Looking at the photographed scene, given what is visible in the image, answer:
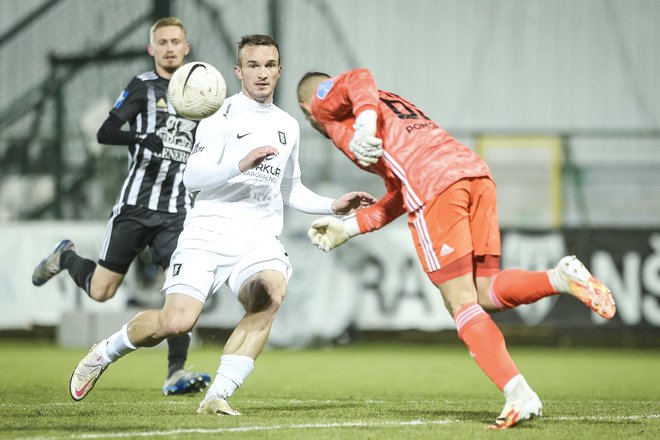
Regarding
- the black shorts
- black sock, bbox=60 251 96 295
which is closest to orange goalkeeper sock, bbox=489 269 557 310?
the black shorts

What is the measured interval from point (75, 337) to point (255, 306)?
7353mm

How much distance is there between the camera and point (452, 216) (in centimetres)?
546

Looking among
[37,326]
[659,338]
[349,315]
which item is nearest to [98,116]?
[37,326]

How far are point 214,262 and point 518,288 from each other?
1771mm

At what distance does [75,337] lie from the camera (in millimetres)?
12750

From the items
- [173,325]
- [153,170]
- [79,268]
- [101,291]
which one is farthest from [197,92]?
[79,268]

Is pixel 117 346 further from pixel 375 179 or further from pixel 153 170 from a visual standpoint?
pixel 375 179

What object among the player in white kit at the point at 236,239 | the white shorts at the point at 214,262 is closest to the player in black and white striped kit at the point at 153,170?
the player in white kit at the point at 236,239

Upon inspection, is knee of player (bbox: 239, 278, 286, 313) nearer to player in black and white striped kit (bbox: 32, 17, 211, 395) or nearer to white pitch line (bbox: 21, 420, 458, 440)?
white pitch line (bbox: 21, 420, 458, 440)

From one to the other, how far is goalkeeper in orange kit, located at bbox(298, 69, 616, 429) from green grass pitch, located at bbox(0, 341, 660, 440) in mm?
479

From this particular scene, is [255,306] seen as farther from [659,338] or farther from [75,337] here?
[659,338]

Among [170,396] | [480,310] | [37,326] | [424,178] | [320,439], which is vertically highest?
[424,178]

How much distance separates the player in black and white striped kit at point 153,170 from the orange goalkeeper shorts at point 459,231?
2550mm

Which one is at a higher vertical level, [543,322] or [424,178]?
[424,178]
